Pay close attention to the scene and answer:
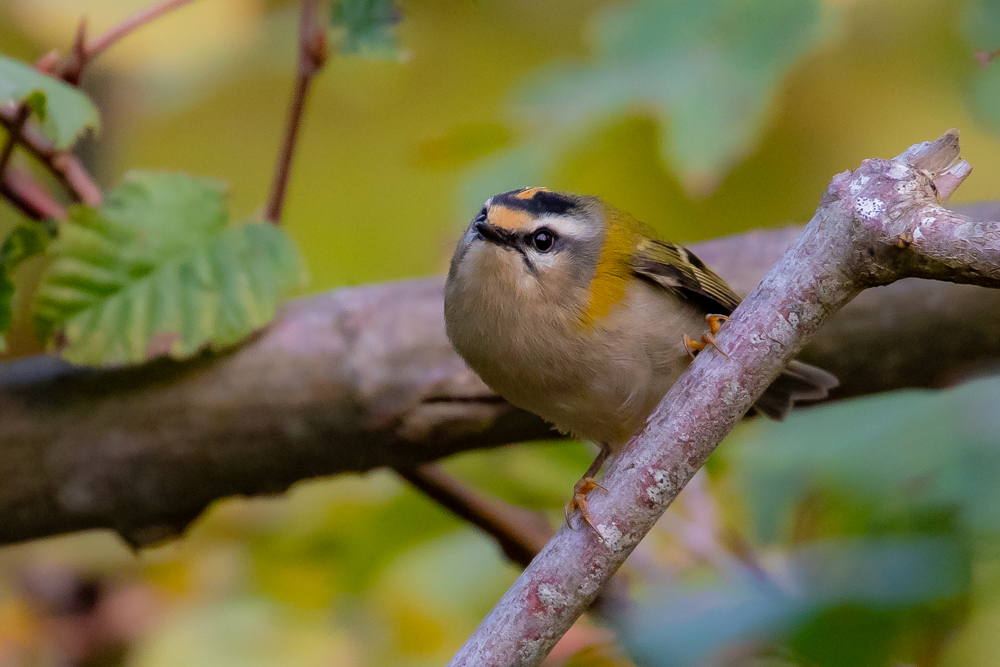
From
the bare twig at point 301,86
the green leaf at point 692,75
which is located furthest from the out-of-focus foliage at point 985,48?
the bare twig at point 301,86

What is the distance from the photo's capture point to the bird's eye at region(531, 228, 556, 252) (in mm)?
1825

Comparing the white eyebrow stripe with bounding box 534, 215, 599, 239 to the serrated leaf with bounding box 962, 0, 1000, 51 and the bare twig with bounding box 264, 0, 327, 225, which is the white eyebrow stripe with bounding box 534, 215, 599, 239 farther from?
the serrated leaf with bounding box 962, 0, 1000, 51

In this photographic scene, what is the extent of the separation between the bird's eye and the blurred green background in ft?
0.82

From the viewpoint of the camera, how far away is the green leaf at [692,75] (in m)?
1.84

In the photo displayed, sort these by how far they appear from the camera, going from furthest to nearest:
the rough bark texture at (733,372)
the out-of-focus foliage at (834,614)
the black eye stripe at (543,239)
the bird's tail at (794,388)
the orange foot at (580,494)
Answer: the bird's tail at (794,388) → the black eye stripe at (543,239) → the orange foot at (580,494) → the out-of-focus foliage at (834,614) → the rough bark texture at (733,372)

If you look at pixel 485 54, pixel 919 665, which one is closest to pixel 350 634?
pixel 919 665

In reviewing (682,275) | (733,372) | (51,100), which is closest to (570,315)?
(682,275)

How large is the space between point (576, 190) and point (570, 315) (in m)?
0.69

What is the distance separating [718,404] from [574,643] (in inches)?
39.1

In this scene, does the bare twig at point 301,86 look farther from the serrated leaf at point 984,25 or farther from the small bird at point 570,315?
the serrated leaf at point 984,25

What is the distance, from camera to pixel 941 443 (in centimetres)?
170

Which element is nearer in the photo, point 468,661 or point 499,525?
point 468,661

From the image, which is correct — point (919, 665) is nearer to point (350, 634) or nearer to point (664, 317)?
point (664, 317)

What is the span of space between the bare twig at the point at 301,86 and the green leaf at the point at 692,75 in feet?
1.61
